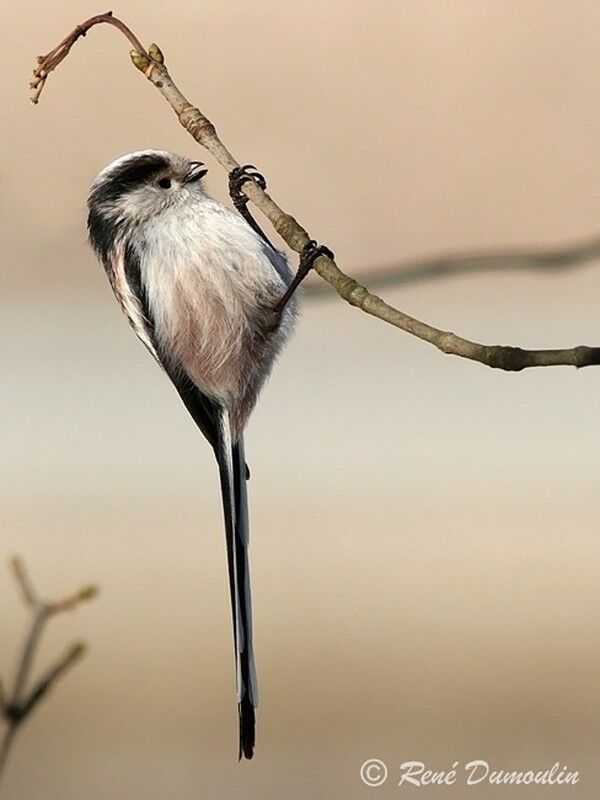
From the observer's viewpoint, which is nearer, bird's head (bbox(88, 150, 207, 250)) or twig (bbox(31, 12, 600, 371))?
twig (bbox(31, 12, 600, 371))

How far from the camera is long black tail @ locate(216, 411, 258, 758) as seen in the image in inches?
39.9

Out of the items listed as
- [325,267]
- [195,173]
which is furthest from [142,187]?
[325,267]

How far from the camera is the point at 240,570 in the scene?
1129mm

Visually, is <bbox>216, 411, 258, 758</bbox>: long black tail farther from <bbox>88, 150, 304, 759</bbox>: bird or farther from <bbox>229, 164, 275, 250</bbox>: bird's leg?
<bbox>229, 164, 275, 250</bbox>: bird's leg

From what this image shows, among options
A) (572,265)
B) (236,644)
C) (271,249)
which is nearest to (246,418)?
(271,249)

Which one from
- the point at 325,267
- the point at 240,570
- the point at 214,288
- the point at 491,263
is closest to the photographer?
the point at 325,267

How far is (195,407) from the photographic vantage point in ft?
4.36

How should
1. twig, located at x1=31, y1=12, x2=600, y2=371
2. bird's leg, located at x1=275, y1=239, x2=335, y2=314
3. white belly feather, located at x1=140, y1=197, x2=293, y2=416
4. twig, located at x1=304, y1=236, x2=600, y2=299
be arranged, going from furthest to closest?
twig, located at x1=304, y1=236, x2=600, y2=299
white belly feather, located at x1=140, y1=197, x2=293, y2=416
bird's leg, located at x1=275, y1=239, x2=335, y2=314
twig, located at x1=31, y1=12, x2=600, y2=371

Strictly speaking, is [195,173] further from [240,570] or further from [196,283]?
[240,570]

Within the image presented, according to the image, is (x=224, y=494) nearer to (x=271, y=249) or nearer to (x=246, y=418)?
(x=246, y=418)

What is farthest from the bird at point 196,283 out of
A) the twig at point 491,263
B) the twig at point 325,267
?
the twig at point 491,263

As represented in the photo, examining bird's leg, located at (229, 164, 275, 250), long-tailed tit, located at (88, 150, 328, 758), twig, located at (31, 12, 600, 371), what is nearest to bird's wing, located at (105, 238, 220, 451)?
long-tailed tit, located at (88, 150, 328, 758)

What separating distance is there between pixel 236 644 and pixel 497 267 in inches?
64.6

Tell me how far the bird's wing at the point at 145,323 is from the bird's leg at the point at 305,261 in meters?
0.13
